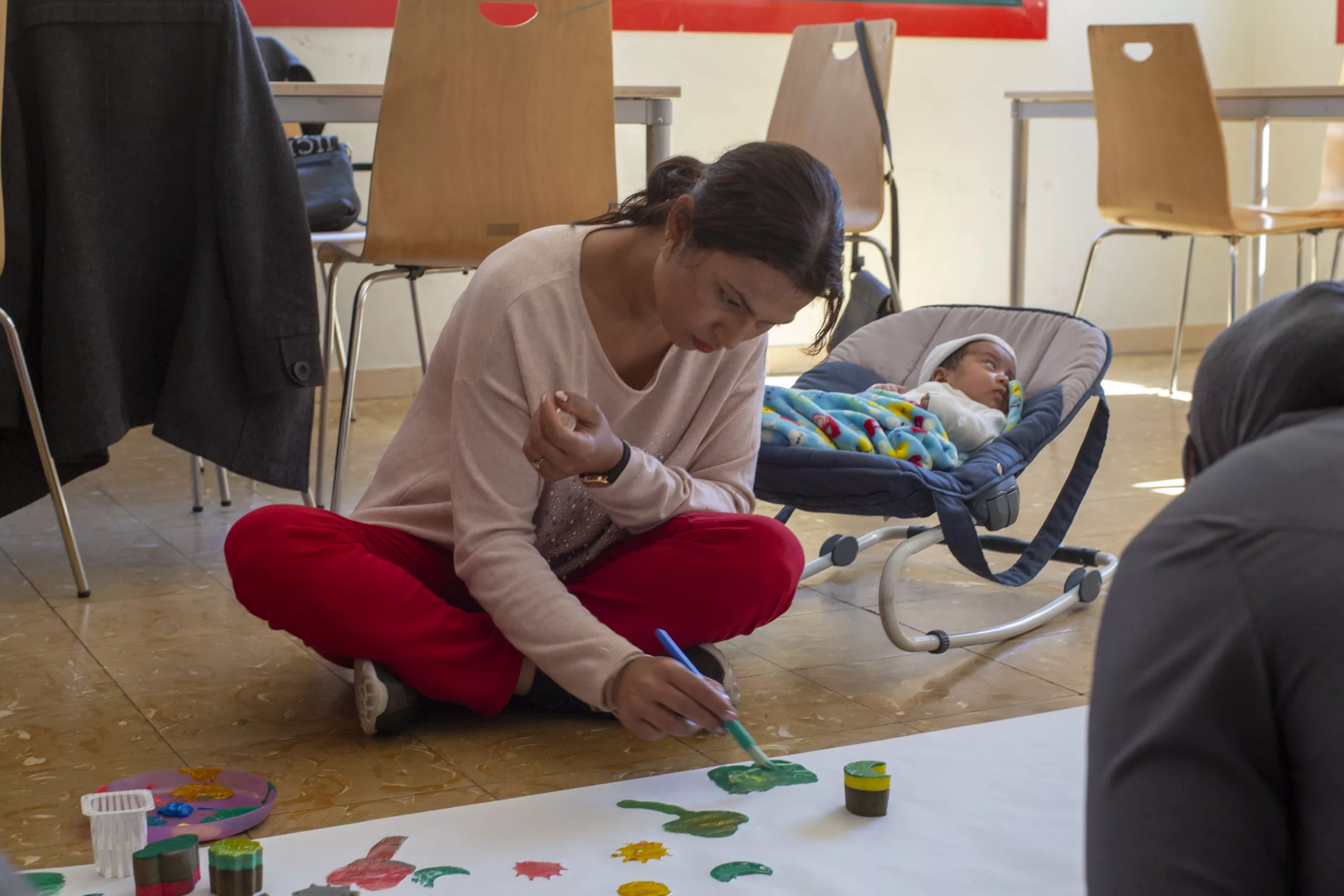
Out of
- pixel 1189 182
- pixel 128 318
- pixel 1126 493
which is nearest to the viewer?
pixel 128 318

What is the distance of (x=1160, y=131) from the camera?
335cm

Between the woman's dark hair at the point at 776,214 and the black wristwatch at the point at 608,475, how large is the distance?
9.2 inches

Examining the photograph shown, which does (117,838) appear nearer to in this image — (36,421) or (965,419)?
(36,421)

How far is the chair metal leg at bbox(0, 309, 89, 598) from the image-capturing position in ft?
6.40

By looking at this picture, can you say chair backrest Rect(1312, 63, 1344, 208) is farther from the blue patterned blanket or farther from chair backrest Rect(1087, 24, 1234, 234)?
the blue patterned blanket

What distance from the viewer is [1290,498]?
545mm

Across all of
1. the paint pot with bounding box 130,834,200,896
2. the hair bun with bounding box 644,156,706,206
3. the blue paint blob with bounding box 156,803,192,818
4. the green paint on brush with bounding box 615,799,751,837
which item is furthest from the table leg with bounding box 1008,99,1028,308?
the paint pot with bounding box 130,834,200,896

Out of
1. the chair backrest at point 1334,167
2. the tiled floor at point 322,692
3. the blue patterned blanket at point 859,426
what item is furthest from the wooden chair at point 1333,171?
the blue patterned blanket at point 859,426

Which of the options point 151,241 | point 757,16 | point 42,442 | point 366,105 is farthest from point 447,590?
point 757,16

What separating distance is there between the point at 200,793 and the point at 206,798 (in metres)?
0.02

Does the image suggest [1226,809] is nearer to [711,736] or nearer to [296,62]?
[711,736]

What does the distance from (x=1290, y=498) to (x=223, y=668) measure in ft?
4.92

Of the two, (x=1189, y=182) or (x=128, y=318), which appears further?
(x=1189, y=182)

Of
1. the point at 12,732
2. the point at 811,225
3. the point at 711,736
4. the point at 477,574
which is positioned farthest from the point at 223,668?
the point at 811,225
